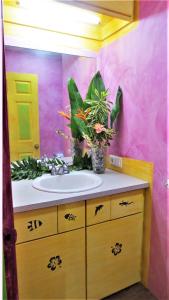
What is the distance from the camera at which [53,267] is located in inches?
46.8

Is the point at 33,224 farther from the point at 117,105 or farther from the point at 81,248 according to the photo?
the point at 117,105

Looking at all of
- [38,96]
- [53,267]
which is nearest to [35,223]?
[53,267]

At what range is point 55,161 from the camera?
1.70 meters

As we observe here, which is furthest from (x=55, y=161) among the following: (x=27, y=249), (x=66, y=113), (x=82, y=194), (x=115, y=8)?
(x=115, y=8)

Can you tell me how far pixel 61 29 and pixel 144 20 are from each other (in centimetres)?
64

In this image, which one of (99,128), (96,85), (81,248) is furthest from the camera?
(96,85)

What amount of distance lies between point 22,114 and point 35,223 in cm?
83

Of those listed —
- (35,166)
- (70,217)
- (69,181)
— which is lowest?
(70,217)

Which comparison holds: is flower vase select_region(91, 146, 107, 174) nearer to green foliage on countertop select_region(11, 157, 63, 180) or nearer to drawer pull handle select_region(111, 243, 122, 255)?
green foliage on countertop select_region(11, 157, 63, 180)

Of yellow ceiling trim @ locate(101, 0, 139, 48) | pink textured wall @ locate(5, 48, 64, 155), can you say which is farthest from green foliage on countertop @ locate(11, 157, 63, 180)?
yellow ceiling trim @ locate(101, 0, 139, 48)

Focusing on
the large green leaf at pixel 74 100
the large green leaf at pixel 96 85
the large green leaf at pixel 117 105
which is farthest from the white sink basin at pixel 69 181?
the large green leaf at pixel 96 85

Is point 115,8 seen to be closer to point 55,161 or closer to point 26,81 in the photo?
point 26,81

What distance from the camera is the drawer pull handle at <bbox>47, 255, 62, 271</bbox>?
1176 mm

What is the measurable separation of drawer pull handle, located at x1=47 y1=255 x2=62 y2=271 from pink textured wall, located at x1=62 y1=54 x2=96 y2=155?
0.84 m
